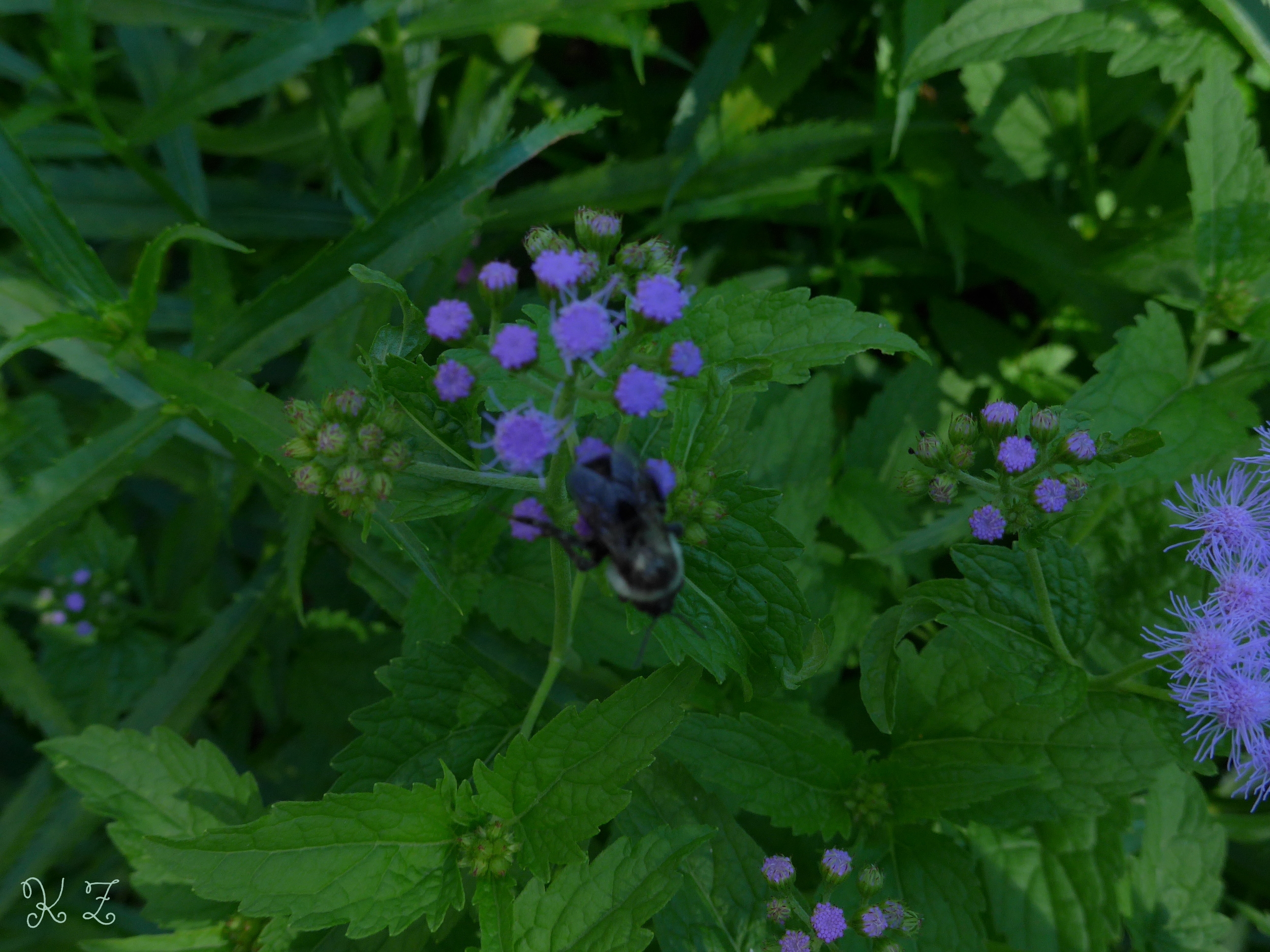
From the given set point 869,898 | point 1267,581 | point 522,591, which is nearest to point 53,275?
point 522,591

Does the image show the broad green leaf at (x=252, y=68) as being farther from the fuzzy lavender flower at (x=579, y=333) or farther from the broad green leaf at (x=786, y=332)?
the fuzzy lavender flower at (x=579, y=333)

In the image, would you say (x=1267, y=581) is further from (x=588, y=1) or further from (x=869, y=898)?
(x=588, y=1)

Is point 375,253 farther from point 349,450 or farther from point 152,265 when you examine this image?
point 349,450

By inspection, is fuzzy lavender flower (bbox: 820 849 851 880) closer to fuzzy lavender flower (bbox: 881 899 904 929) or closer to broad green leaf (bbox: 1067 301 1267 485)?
fuzzy lavender flower (bbox: 881 899 904 929)

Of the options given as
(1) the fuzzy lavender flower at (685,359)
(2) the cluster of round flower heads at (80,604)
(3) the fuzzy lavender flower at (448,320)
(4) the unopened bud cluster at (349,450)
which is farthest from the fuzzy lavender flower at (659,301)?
(2) the cluster of round flower heads at (80,604)

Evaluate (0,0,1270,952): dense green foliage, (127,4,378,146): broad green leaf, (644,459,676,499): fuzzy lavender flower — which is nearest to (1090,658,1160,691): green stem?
(0,0,1270,952): dense green foliage

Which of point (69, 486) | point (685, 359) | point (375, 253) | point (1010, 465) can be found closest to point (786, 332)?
point (685, 359)
